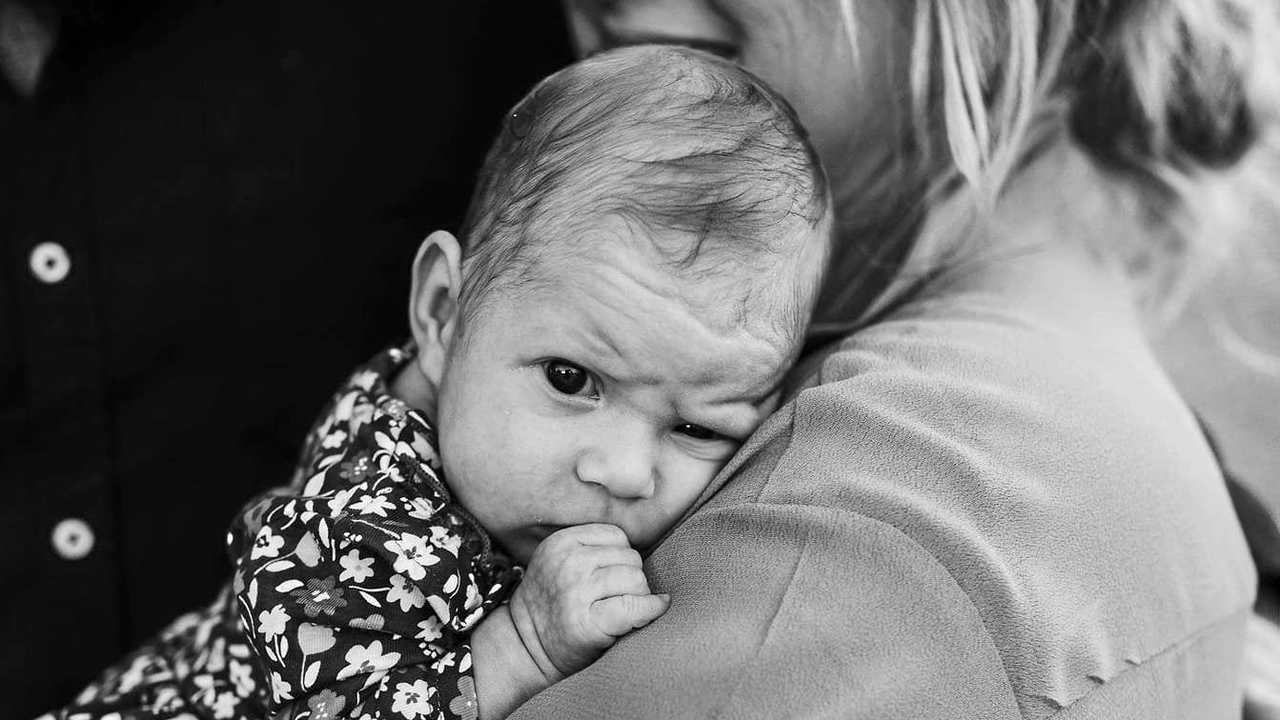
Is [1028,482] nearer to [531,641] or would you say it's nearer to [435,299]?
[531,641]

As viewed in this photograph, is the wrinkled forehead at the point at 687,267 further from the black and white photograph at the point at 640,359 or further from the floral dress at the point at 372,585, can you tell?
the floral dress at the point at 372,585

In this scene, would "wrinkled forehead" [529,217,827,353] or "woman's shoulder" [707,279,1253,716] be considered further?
"wrinkled forehead" [529,217,827,353]

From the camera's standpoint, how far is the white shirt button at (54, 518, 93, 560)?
1309 millimetres

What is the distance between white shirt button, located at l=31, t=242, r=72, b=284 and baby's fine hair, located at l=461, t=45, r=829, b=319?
527mm

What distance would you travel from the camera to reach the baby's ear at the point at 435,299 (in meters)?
1.06

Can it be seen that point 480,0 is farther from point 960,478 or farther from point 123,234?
point 960,478

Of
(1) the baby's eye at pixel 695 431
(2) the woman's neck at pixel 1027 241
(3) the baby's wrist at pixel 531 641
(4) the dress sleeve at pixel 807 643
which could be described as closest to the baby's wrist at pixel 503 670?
(3) the baby's wrist at pixel 531 641

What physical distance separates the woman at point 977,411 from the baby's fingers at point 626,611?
0.01 m

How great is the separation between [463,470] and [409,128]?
2.06 feet

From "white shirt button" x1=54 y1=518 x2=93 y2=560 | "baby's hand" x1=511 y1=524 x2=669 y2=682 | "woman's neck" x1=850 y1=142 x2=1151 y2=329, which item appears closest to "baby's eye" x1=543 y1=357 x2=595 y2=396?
"baby's hand" x1=511 y1=524 x2=669 y2=682

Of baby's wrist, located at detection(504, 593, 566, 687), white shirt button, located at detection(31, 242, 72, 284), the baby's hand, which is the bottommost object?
baby's wrist, located at detection(504, 593, 566, 687)

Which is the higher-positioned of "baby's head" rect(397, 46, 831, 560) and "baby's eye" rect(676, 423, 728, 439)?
"baby's head" rect(397, 46, 831, 560)

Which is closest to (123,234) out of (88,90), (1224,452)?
(88,90)

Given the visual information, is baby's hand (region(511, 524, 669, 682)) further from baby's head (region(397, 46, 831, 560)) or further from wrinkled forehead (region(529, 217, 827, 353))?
wrinkled forehead (region(529, 217, 827, 353))
